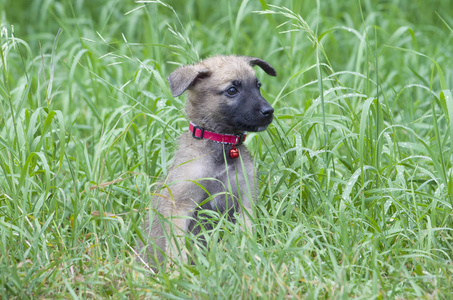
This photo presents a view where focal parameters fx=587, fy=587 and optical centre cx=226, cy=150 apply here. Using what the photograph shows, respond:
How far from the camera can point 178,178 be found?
3.36 meters

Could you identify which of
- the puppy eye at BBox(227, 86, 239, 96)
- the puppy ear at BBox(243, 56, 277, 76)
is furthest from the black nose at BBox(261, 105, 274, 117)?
the puppy ear at BBox(243, 56, 277, 76)

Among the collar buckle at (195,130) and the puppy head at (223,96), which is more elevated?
the puppy head at (223,96)

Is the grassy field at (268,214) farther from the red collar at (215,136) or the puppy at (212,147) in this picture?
the red collar at (215,136)

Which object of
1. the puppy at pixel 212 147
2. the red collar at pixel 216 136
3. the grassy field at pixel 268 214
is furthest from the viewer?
the red collar at pixel 216 136

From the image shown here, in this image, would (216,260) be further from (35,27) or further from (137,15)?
(35,27)

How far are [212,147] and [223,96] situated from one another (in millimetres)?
316

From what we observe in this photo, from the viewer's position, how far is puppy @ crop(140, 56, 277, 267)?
3.32m

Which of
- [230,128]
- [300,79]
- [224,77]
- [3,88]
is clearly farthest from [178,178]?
[300,79]

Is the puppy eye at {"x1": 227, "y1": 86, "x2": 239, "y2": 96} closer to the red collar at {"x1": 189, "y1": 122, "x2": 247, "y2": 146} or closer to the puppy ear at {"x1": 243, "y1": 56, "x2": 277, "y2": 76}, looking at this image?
the red collar at {"x1": 189, "y1": 122, "x2": 247, "y2": 146}

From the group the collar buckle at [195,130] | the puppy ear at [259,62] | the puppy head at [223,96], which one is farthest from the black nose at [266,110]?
the puppy ear at [259,62]

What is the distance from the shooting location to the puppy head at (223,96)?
3.38 m

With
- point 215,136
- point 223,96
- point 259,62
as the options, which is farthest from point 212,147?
point 259,62

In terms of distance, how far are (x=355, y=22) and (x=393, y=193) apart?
387 centimetres

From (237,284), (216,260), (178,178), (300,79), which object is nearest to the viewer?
(237,284)
